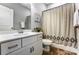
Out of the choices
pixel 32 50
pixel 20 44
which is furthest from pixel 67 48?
pixel 20 44

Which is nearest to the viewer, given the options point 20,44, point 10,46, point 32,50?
point 10,46

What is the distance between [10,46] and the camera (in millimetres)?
747

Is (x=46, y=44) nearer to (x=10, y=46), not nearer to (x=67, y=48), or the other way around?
(x=67, y=48)

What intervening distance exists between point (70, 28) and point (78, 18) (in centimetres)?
14

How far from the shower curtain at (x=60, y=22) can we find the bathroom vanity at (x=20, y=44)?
0.17 meters

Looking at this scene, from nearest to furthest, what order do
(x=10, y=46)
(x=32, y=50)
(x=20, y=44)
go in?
(x=10, y=46), (x=20, y=44), (x=32, y=50)

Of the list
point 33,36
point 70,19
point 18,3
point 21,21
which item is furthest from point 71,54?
point 18,3

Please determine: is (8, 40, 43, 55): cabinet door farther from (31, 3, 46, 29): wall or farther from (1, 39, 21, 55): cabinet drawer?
(31, 3, 46, 29): wall

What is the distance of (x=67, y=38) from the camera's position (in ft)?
2.91

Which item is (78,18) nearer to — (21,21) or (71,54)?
(71,54)

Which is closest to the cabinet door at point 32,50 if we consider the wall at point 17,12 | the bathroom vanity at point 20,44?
the bathroom vanity at point 20,44

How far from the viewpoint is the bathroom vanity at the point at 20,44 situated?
0.70m

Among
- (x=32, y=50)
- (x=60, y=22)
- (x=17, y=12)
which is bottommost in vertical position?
(x=32, y=50)

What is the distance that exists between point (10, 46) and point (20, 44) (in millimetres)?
132
